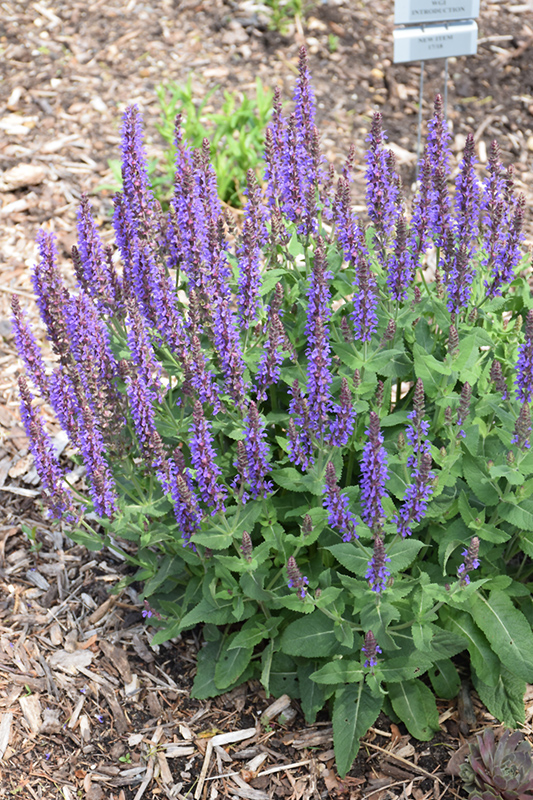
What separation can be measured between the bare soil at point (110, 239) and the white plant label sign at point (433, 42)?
5.23 ft

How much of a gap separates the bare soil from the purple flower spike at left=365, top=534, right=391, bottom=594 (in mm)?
1293

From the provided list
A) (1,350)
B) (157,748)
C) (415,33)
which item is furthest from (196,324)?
(415,33)

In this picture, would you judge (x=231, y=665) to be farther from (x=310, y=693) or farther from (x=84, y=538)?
(x=84, y=538)

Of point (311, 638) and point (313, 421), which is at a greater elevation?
point (313, 421)

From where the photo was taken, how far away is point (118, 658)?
4953 mm

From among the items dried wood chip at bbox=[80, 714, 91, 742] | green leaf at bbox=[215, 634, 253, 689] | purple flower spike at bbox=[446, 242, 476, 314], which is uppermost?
purple flower spike at bbox=[446, 242, 476, 314]

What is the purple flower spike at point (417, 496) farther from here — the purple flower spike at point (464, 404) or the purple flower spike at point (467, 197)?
the purple flower spike at point (467, 197)

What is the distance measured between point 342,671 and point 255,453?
4.09 feet

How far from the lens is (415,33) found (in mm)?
7531

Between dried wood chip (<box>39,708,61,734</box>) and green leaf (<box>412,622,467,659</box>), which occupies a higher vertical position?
green leaf (<box>412,622,467,659</box>)

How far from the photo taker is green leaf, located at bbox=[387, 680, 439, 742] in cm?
431

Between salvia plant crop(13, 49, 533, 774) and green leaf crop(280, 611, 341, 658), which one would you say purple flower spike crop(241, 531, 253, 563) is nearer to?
salvia plant crop(13, 49, 533, 774)

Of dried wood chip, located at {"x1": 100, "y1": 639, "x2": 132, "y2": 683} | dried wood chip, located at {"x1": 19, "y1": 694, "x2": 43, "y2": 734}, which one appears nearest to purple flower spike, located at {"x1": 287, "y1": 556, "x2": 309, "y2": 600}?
dried wood chip, located at {"x1": 100, "y1": 639, "x2": 132, "y2": 683}

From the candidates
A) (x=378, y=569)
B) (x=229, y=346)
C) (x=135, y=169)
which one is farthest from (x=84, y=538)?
(x=135, y=169)
